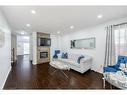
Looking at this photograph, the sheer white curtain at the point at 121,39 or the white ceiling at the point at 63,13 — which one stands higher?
the white ceiling at the point at 63,13

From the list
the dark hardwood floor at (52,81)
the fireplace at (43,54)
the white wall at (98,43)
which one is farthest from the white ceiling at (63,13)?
the fireplace at (43,54)

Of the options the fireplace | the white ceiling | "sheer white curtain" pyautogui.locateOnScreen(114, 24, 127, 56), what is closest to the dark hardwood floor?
"sheer white curtain" pyautogui.locateOnScreen(114, 24, 127, 56)

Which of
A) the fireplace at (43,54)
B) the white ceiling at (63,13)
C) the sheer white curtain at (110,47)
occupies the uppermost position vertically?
the white ceiling at (63,13)

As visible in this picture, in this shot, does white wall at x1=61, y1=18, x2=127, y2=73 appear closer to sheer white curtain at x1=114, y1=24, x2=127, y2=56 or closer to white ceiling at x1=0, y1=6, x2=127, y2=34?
sheer white curtain at x1=114, y1=24, x2=127, y2=56

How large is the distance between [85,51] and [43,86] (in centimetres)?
321

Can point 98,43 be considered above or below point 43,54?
above

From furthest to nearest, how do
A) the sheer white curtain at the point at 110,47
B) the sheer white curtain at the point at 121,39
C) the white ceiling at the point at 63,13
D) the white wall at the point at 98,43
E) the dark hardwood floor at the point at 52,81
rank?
the white wall at the point at 98,43 < the sheer white curtain at the point at 110,47 < the sheer white curtain at the point at 121,39 < the dark hardwood floor at the point at 52,81 < the white ceiling at the point at 63,13

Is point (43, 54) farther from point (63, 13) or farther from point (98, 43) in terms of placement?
point (63, 13)

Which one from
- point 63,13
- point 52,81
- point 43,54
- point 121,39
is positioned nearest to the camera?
point 63,13

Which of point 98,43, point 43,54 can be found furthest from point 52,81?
point 43,54

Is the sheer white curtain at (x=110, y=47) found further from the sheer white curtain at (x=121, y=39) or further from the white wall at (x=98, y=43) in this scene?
the white wall at (x=98, y=43)

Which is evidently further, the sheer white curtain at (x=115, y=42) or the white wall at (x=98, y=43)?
the white wall at (x=98, y=43)
